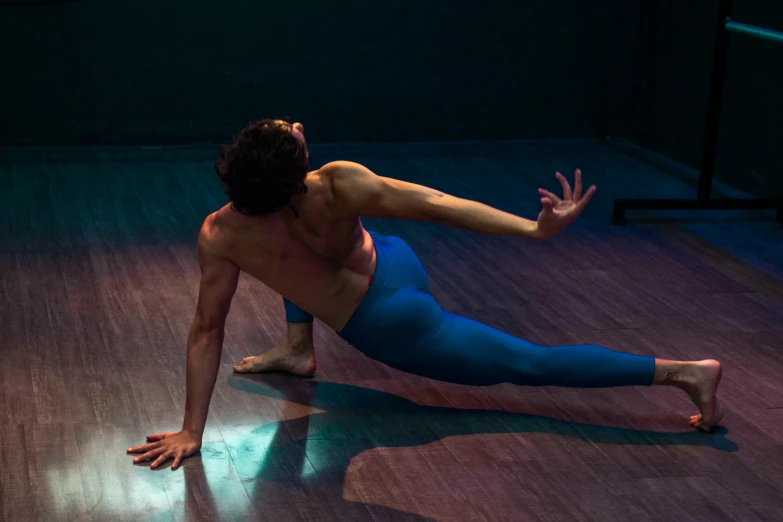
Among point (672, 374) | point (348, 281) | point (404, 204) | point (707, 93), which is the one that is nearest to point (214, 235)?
point (348, 281)

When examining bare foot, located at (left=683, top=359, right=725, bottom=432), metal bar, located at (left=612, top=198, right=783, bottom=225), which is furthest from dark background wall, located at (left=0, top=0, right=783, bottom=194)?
bare foot, located at (left=683, top=359, right=725, bottom=432)

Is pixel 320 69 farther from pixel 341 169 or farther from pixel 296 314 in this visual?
pixel 341 169

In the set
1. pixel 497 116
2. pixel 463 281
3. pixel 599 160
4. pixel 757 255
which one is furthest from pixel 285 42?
pixel 757 255

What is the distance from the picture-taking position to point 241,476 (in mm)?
2465

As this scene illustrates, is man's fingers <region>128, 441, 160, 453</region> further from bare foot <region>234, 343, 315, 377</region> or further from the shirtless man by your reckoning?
bare foot <region>234, 343, 315, 377</region>

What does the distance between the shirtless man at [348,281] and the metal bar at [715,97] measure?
7.00ft

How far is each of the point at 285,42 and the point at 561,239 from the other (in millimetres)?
2078

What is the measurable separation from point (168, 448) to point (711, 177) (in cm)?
299

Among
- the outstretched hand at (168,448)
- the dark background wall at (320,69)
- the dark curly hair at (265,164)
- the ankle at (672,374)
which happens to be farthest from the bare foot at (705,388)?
the dark background wall at (320,69)

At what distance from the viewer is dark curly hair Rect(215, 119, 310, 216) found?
230cm

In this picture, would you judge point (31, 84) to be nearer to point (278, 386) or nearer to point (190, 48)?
point (190, 48)

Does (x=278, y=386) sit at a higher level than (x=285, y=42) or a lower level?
lower

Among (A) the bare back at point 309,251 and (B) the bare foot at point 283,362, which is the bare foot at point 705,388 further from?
(B) the bare foot at point 283,362

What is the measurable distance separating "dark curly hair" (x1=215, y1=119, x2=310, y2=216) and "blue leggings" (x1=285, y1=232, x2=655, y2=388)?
0.41m
